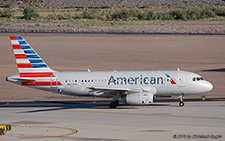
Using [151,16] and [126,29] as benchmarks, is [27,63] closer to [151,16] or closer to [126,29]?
[126,29]

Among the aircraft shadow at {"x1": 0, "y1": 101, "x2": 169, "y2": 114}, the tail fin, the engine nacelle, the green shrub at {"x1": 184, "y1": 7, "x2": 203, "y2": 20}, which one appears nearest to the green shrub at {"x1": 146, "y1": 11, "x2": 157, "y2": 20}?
the green shrub at {"x1": 184, "y1": 7, "x2": 203, "y2": 20}

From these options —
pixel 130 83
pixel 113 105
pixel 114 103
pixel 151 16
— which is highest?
pixel 151 16

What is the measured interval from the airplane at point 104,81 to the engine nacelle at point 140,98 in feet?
2.99

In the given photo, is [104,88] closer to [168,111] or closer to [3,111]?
[168,111]

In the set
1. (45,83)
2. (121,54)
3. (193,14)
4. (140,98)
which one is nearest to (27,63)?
(45,83)

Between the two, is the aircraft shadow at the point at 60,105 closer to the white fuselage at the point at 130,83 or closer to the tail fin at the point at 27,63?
Result: the white fuselage at the point at 130,83

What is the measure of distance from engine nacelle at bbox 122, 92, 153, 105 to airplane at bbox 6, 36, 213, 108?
91 cm

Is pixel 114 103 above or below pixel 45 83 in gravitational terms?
below

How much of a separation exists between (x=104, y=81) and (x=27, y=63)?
27.6 feet

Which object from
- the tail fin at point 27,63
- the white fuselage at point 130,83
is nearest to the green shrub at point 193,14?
the white fuselage at point 130,83

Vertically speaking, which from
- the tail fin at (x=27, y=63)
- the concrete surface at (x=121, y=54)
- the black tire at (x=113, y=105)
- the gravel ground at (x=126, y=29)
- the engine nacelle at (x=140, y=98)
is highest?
the gravel ground at (x=126, y=29)

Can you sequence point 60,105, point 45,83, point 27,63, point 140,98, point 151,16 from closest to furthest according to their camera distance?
1. point 140,98
2. point 45,83
3. point 27,63
4. point 60,105
5. point 151,16

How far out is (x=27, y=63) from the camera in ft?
173

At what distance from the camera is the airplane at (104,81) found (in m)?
51.7
